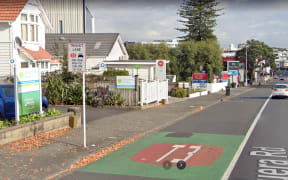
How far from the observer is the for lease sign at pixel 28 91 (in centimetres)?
1166

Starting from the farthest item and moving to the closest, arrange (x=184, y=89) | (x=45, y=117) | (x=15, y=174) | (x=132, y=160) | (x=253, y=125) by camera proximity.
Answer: (x=184, y=89) < (x=253, y=125) < (x=45, y=117) < (x=132, y=160) < (x=15, y=174)

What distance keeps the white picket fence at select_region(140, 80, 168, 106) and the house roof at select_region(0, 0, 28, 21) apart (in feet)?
30.7

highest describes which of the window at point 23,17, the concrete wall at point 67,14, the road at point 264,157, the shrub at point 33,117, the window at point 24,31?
the concrete wall at point 67,14

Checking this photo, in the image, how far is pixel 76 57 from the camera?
404 inches

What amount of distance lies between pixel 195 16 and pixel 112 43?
35.1 metres

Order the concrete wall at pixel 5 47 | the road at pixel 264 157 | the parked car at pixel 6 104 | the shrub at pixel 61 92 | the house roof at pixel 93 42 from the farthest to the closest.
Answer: the house roof at pixel 93 42 < the concrete wall at pixel 5 47 < the shrub at pixel 61 92 < the parked car at pixel 6 104 < the road at pixel 264 157

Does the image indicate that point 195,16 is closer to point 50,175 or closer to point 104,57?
point 104,57

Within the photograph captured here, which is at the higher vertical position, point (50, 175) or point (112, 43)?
point (112, 43)

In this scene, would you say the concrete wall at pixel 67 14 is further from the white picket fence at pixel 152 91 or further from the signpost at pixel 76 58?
the signpost at pixel 76 58

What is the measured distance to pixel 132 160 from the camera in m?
9.12

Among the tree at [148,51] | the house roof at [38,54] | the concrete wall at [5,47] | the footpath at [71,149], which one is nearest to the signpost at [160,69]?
the house roof at [38,54]

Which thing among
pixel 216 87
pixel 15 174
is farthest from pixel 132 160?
pixel 216 87

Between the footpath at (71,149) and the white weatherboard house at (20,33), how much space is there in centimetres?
1041

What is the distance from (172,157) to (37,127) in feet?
15.0
